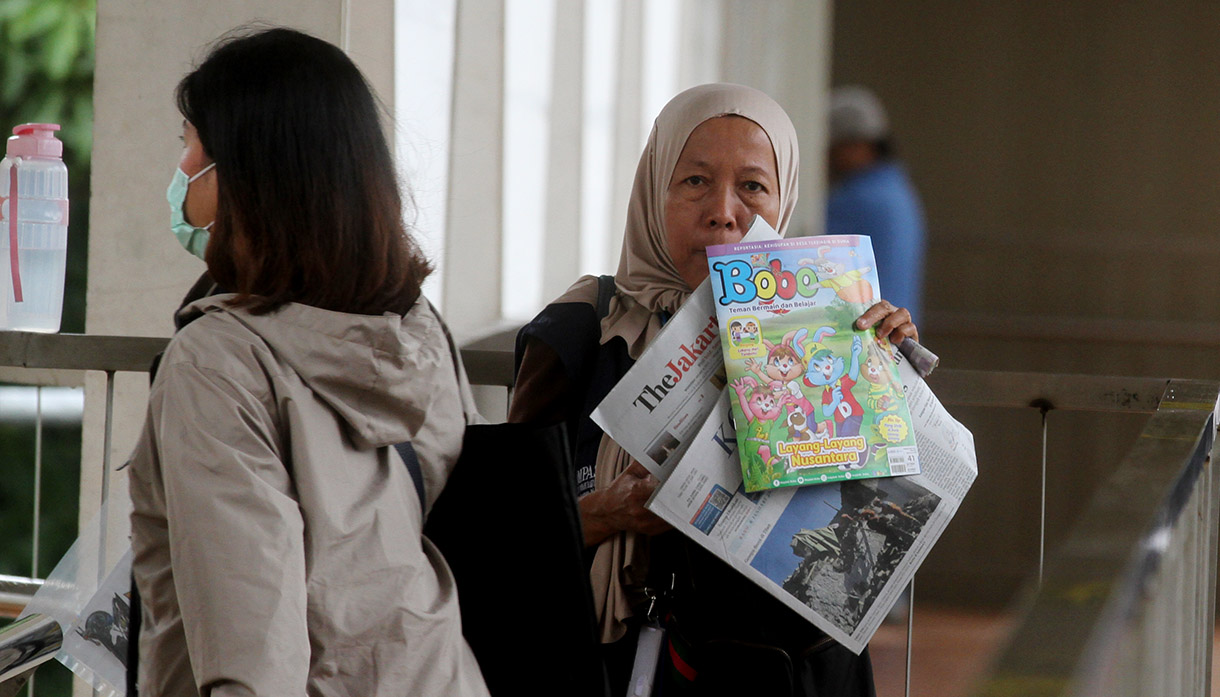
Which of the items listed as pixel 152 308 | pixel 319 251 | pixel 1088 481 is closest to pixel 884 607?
pixel 319 251

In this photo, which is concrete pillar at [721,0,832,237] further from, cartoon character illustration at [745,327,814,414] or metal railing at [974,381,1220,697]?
cartoon character illustration at [745,327,814,414]

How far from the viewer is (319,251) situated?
1.22m

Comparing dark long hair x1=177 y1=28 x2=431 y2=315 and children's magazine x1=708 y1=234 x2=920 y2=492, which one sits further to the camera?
children's magazine x1=708 y1=234 x2=920 y2=492

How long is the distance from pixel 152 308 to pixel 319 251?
4.79 ft

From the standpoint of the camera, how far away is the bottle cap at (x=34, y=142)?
2.12 metres

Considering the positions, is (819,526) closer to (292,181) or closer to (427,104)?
(292,181)

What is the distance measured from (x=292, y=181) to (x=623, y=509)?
1.82 feet

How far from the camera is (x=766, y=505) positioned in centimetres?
140

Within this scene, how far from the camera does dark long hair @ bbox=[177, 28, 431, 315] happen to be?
4.00 feet

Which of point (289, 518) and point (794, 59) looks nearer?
point (289, 518)

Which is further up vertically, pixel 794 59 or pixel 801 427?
pixel 794 59

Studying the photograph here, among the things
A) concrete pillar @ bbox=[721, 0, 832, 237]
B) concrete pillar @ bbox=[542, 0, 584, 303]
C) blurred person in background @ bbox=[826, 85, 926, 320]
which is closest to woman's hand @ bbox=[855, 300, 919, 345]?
concrete pillar @ bbox=[542, 0, 584, 303]

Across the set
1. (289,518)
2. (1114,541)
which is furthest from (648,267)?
(1114,541)

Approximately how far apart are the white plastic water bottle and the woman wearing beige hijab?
1.09 metres
